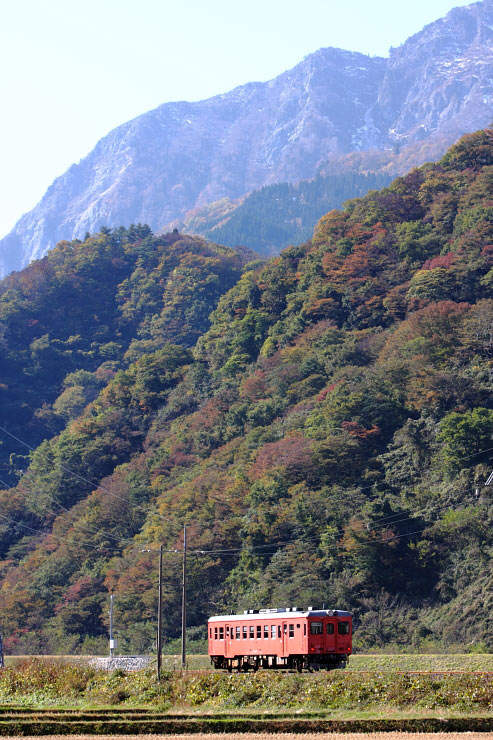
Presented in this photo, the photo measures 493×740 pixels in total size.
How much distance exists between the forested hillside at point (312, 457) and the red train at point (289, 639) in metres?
18.5

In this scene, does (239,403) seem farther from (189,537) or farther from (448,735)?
(448,735)

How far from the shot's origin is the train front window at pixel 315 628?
33.8m

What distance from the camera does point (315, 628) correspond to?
33.9m

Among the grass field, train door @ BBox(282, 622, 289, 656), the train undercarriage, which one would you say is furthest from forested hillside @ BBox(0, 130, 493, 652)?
train door @ BBox(282, 622, 289, 656)

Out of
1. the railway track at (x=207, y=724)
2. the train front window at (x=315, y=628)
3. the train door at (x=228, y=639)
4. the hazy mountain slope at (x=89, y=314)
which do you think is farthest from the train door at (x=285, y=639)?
the hazy mountain slope at (x=89, y=314)

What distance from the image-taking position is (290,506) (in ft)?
214

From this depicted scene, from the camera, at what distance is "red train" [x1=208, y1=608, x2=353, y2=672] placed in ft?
111

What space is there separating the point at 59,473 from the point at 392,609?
42.5m

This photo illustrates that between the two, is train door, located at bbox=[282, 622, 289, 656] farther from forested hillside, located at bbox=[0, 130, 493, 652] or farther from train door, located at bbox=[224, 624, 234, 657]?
forested hillside, located at bbox=[0, 130, 493, 652]

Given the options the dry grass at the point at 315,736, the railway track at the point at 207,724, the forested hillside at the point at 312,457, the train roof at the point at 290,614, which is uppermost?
the forested hillside at the point at 312,457

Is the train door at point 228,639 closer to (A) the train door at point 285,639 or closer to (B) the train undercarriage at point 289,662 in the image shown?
(B) the train undercarriage at point 289,662

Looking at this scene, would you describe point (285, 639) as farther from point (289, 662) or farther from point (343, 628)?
point (343, 628)

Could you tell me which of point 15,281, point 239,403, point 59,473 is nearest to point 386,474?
point 239,403

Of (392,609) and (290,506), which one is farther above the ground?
(290,506)
